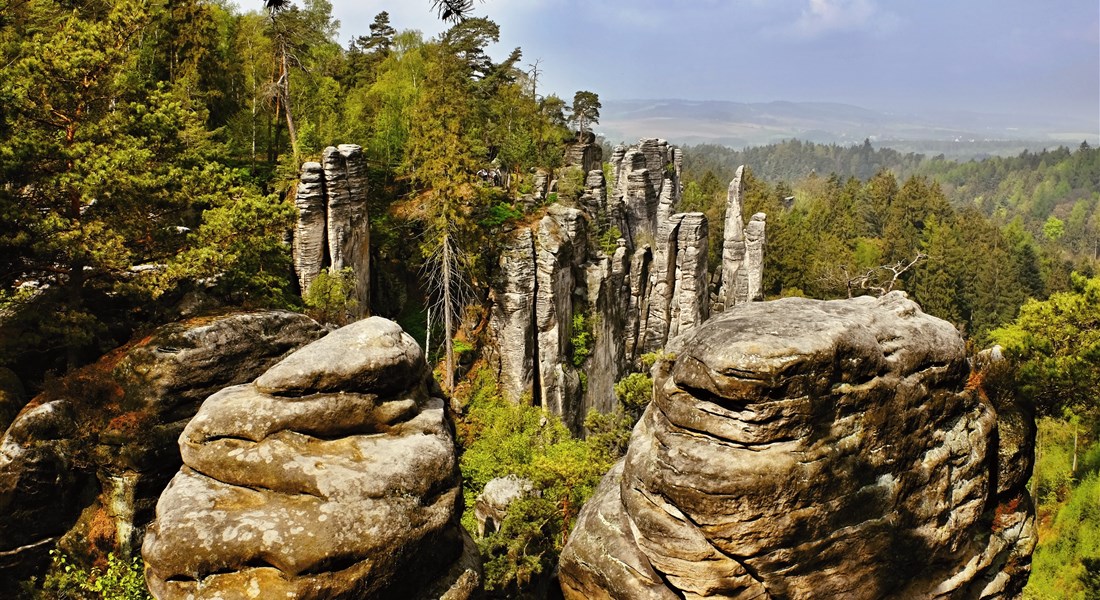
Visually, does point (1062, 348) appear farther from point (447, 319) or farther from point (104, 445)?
point (104, 445)

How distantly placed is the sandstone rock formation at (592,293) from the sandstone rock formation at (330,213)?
605cm

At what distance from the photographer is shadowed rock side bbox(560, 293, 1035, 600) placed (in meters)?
9.70

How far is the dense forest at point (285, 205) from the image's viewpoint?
508 inches

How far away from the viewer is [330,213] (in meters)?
23.0

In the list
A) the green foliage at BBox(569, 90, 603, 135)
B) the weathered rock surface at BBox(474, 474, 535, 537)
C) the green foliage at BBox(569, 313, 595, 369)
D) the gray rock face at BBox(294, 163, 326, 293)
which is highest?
the green foliage at BBox(569, 90, 603, 135)

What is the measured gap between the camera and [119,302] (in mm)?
14453

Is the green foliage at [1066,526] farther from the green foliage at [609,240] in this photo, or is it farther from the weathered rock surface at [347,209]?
the weathered rock surface at [347,209]

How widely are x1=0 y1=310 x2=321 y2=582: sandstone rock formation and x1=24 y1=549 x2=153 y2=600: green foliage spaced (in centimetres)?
40

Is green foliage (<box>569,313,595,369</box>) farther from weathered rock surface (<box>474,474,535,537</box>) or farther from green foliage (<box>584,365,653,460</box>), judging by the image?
weathered rock surface (<box>474,474,535,537</box>)

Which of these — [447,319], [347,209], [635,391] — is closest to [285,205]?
[347,209]

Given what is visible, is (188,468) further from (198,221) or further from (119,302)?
(198,221)

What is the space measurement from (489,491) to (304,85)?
22.9 m

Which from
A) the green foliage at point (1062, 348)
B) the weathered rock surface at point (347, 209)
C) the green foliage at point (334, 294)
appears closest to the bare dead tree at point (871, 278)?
the green foliage at point (1062, 348)

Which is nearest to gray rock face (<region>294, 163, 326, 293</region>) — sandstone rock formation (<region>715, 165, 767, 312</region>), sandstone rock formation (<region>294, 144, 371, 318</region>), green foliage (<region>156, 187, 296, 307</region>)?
sandstone rock formation (<region>294, 144, 371, 318</region>)
